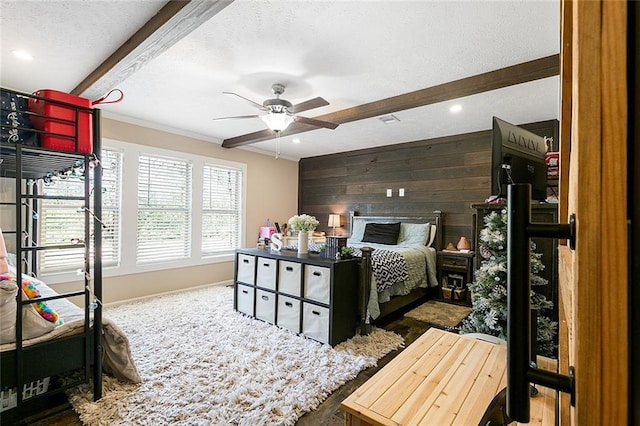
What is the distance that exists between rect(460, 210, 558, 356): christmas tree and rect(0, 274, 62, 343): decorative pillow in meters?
2.79

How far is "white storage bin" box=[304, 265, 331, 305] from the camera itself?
2.75 m

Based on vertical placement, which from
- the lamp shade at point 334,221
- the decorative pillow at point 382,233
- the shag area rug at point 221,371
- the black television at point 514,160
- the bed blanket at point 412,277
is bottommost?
the shag area rug at point 221,371

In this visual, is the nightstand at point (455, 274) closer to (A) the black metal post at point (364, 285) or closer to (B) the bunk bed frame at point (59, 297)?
(A) the black metal post at point (364, 285)

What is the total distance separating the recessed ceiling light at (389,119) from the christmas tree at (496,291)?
6.54 feet

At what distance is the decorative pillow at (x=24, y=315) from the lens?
1.58 metres

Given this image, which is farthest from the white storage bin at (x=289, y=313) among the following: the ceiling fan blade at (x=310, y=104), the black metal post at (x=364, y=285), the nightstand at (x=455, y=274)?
the nightstand at (x=455, y=274)

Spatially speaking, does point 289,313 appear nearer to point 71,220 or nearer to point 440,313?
point 440,313

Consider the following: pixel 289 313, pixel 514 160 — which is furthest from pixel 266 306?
pixel 514 160

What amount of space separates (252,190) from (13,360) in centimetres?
422

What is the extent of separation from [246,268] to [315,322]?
110 cm

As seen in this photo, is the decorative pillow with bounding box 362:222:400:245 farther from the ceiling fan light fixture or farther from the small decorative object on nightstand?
the ceiling fan light fixture

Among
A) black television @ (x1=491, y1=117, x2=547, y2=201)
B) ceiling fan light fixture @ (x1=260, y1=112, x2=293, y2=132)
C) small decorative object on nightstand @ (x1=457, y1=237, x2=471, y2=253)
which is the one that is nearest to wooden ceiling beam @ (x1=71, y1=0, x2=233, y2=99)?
ceiling fan light fixture @ (x1=260, y1=112, x2=293, y2=132)

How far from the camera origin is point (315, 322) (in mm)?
2824

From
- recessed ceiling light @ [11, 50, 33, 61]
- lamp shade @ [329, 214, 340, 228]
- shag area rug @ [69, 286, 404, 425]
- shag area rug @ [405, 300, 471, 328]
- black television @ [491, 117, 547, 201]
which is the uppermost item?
recessed ceiling light @ [11, 50, 33, 61]
